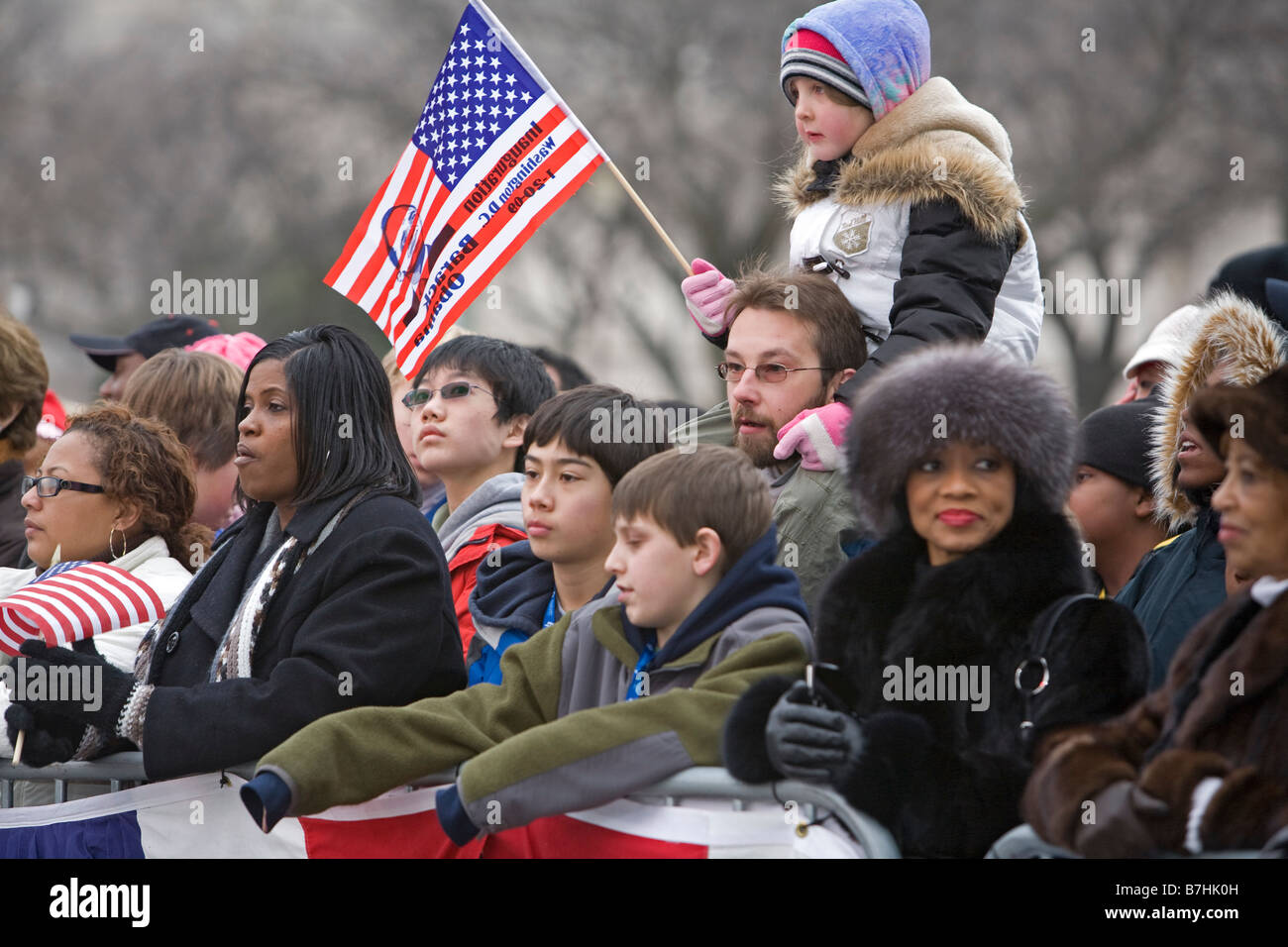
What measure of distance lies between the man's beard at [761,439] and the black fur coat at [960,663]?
3.68ft

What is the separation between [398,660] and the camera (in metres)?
4.48

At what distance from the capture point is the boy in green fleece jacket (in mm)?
3877

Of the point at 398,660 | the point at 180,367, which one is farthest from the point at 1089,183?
the point at 398,660

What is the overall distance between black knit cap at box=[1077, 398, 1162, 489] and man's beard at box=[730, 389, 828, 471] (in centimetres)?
97

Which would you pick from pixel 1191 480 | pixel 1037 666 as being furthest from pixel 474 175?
pixel 1037 666

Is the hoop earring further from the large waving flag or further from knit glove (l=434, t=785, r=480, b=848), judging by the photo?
knit glove (l=434, t=785, r=480, b=848)

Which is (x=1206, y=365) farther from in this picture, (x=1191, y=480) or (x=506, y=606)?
(x=506, y=606)

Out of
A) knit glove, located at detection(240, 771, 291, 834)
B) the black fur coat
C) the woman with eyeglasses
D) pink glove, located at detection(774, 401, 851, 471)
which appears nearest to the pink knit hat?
the woman with eyeglasses

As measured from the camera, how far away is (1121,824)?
3113 millimetres

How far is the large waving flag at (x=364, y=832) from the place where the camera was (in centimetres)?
383

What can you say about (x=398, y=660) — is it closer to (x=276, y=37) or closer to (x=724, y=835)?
(x=724, y=835)

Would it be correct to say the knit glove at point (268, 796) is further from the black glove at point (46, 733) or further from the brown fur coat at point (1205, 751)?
the brown fur coat at point (1205, 751)
